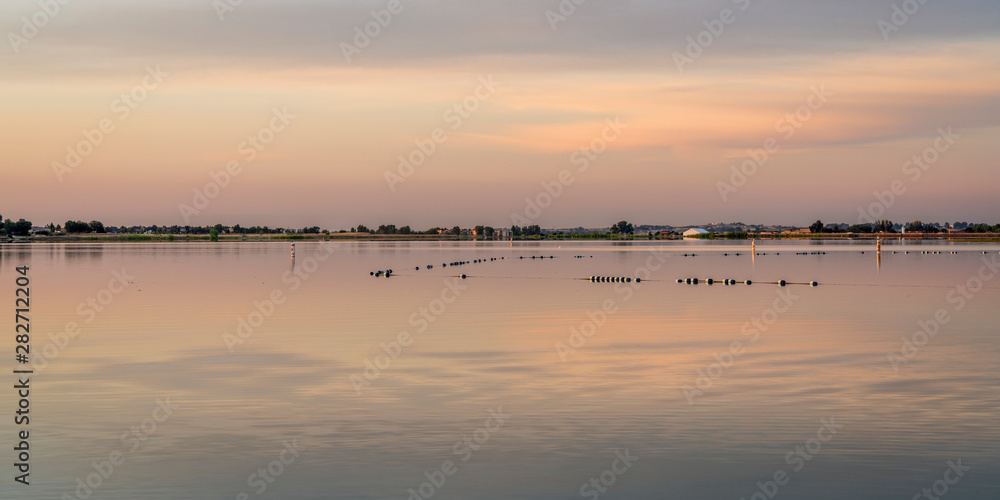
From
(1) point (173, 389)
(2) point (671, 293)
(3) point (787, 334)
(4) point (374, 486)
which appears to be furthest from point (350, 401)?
(2) point (671, 293)

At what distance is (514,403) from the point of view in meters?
18.2

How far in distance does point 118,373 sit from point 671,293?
31.7m

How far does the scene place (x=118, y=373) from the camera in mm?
22500

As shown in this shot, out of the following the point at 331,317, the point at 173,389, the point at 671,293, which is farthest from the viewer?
the point at 671,293

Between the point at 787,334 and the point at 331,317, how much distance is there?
16.7 meters

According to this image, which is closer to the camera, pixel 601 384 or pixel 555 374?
pixel 601 384

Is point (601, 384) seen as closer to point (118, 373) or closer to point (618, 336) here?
point (618, 336)

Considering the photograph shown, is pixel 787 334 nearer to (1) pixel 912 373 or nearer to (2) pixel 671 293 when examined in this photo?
(1) pixel 912 373

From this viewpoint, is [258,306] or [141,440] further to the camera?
[258,306]

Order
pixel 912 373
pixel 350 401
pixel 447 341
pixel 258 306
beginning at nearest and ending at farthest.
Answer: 1. pixel 350 401
2. pixel 912 373
3. pixel 447 341
4. pixel 258 306

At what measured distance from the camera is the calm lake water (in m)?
13.0

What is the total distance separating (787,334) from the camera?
97.6 feet

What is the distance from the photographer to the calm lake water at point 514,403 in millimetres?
12977

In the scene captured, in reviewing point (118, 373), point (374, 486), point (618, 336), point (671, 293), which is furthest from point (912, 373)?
point (671, 293)
